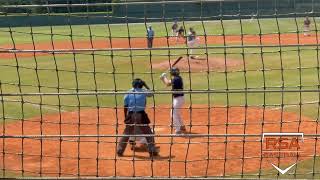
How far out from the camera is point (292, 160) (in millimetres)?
11562

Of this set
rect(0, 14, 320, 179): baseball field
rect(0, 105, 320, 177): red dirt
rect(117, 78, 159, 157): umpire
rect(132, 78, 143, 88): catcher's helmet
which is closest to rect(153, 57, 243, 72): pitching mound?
rect(0, 14, 320, 179): baseball field

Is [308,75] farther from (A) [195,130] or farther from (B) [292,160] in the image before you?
(B) [292,160]

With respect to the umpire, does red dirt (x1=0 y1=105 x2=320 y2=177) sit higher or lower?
lower

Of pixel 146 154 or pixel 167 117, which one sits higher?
pixel 167 117

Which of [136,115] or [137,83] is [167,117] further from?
[137,83]

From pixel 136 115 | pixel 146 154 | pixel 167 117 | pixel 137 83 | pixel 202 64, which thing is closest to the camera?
pixel 137 83

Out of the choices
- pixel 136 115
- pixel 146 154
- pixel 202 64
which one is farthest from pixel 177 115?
pixel 202 64

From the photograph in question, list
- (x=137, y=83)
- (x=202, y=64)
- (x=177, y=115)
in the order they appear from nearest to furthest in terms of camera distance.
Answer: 1. (x=137, y=83)
2. (x=177, y=115)
3. (x=202, y=64)

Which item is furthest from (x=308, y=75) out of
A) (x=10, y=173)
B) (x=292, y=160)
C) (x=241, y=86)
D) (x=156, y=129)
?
(x=10, y=173)

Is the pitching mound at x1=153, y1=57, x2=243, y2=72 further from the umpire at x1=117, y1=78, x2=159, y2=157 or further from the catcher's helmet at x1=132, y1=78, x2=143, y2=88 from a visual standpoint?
the catcher's helmet at x1=132, y1=78, x2=143, y2=88

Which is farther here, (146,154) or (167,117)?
(167,117)

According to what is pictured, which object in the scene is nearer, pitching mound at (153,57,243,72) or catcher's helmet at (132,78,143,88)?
catcher's helmet at (132,78,143,88)

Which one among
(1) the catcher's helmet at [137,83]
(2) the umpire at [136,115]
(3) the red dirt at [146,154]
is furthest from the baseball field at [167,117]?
(1) the catcher's helmet at [137,83]

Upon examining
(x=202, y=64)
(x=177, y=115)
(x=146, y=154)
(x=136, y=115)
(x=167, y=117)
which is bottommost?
(x=146, y=154)
